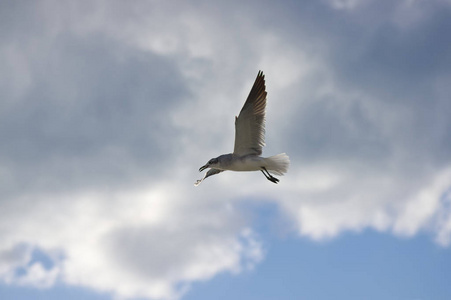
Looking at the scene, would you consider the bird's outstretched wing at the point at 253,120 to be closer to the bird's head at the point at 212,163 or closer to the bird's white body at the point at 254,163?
the bird's white body at the point at 254,163

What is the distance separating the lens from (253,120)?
25.5 m

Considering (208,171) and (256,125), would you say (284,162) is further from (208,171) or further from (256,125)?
(208,171)

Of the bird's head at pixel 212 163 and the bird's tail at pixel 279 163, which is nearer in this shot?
the bird's tail at pixel 279 163

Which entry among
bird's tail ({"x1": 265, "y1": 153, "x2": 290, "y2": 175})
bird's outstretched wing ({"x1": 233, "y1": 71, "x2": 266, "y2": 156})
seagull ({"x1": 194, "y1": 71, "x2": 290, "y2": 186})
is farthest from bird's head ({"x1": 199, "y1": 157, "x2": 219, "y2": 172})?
bird's tail ({"x1": 265, "y1": 153, "x2": 290, "y2": 175})

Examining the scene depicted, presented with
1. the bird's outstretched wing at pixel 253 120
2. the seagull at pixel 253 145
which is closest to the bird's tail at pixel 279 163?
the seagull at pixel 253 145

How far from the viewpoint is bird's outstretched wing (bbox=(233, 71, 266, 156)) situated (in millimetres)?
25500

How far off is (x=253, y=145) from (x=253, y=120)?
0.91 metres

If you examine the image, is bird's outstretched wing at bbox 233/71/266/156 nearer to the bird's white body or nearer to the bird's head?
the bird's white body

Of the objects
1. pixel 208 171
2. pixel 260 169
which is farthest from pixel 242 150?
pixel 208 171

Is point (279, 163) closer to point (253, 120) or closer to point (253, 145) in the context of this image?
point (253, 145)

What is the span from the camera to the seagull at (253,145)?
25531 millimetres

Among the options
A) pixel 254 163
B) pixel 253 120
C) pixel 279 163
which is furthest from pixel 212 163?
pixel 279 163

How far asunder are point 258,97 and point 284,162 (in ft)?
8.19

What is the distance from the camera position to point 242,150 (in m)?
25.9
